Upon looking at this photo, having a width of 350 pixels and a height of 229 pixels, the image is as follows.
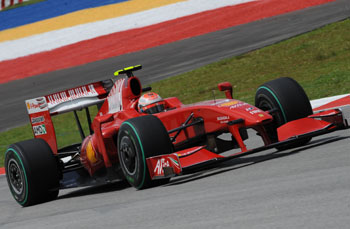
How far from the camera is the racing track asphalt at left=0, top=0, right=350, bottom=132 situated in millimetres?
21047

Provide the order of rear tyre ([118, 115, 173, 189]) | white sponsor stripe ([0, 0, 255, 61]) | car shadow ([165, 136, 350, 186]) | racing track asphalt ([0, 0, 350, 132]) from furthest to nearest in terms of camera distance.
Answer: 1. white sponsor stripe ([0, 0, 255, 61])
2. racing track asphalt ([0, 0, 350, 132])
3. car shadow ([165, 136, 350, 186])
4. rear tyre ([118, 115, 173, 189])

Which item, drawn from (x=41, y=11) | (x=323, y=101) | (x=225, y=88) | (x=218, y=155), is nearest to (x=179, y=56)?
(x=323, y=101)

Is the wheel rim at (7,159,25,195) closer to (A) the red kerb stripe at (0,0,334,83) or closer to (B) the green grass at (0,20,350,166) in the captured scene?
(B) the green grass at (0,20,350,166)

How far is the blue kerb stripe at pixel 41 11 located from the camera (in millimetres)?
32094

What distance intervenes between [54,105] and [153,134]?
112 inches

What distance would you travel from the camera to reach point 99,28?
2967 cm

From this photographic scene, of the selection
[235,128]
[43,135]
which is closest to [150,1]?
[43,135]

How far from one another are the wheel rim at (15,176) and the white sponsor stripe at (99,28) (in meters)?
19.8

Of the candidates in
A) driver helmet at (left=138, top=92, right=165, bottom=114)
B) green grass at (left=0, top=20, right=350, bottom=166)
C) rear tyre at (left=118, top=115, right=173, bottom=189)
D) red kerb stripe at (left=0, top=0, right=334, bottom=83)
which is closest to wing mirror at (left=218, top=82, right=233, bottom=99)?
driver helmet at (left=138, top=92, right=165, bottom=114)

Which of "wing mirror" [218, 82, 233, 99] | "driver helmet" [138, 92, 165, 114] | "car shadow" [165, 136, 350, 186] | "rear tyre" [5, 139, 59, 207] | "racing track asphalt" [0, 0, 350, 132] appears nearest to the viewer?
"car shadow" [165, 136, 350, 186]

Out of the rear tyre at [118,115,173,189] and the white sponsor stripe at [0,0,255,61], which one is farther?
the white sponsor stripe at [0,0,255,61]

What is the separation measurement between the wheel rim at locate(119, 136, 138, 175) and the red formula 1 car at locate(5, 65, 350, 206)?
1cm

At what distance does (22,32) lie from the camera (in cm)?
3123

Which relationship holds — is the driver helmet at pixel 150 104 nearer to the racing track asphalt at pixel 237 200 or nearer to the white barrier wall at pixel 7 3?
the racing track asphalt at pixel 237 200
